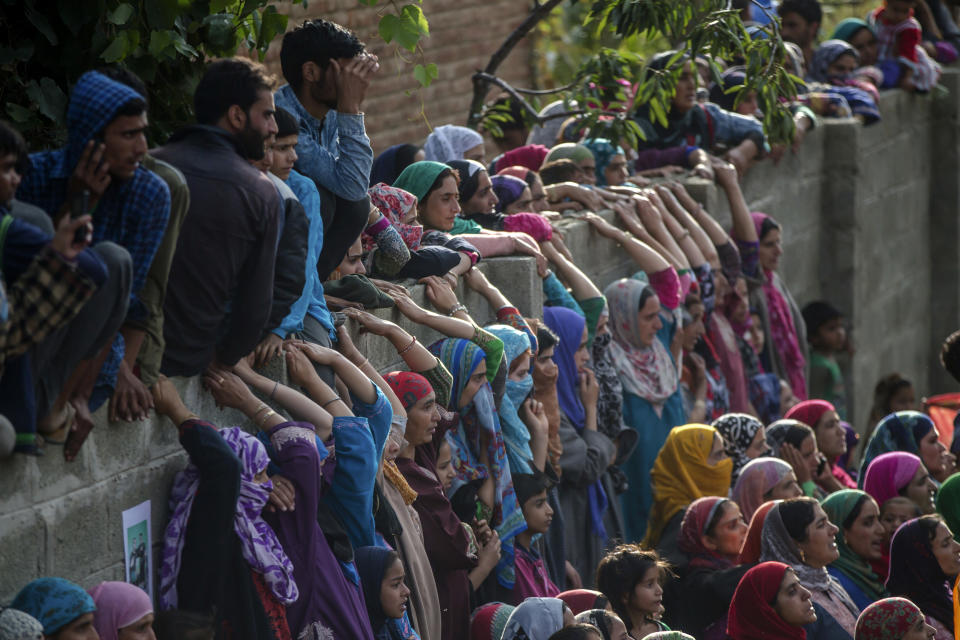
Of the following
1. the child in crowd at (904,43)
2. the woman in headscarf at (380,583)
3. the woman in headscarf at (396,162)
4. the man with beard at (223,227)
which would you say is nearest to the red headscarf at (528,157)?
the woman in headscarf at (396,162)

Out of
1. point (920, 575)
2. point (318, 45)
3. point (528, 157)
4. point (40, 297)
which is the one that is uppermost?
point (318, 45)

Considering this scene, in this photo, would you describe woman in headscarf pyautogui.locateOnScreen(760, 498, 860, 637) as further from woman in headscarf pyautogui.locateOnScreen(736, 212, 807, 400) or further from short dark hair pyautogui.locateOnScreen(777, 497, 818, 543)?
woman in headscarf pyautogui.locateOnScreen(736, 212, 807, 400)

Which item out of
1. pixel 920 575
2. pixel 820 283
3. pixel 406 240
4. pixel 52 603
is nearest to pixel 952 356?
pixel 920 575

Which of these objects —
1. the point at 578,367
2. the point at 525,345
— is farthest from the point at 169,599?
the point at 578,367

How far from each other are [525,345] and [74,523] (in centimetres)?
271

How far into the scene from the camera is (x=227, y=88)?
4.71 m

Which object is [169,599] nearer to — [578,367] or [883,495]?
[578,367]

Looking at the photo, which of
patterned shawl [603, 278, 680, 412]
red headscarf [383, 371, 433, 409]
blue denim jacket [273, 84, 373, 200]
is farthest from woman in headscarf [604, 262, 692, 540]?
blue denim jacket [273, 84, 373, 200]

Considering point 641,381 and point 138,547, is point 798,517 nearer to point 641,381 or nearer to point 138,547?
point 641,381

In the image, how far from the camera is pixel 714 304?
30.5 feet

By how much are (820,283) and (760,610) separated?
7.41 meters

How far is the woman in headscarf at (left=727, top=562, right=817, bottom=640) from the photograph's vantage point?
234 inches

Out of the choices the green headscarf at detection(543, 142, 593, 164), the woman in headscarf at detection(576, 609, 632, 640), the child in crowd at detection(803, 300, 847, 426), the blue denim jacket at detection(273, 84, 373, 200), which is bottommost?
the child in crowd at detection(803, 300, 847, 426)

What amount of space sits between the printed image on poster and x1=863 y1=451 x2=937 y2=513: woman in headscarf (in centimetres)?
407
